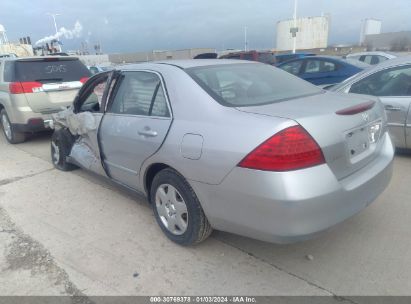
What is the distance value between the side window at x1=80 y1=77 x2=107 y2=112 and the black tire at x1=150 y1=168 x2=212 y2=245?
1.52 meters

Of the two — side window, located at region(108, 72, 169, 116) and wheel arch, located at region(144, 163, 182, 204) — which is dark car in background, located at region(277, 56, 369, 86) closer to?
side window, located at region(108, 72, 169, 116)

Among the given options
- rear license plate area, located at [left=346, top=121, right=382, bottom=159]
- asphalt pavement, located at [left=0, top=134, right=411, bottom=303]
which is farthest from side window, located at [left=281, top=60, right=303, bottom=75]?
rear license plate area, located at [left=346, top=121, right=382, bottom=159]

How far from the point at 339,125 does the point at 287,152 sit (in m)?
0.49

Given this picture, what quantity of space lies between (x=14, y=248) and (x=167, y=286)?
63.9 inches

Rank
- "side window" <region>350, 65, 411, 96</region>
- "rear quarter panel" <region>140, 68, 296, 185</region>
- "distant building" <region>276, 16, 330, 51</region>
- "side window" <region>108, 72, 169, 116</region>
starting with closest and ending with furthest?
"rear quarter panel" <region>140, 68, 296, 185</region>
"side window" <region>108, 72, 169, 116</region>
"side window" <region>350, 65, 411, 96</region>
"distant building" <region>276, 16, 330, 51</region>

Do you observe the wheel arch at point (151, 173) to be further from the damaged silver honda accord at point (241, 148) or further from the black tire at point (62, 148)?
the black tire at point (62, 148)

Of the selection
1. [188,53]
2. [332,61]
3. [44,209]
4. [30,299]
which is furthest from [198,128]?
[188,53]

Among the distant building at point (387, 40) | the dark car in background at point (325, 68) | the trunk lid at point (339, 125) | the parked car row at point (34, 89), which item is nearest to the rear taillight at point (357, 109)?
the trunk lid at point (339, 125)

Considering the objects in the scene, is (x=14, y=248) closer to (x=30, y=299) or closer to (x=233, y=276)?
(x=30, y=299)

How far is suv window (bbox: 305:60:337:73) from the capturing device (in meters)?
8.68

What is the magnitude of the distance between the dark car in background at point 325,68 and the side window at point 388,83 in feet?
12.5

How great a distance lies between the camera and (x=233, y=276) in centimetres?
256

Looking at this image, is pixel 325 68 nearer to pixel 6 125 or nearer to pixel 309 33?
pixel 6 125

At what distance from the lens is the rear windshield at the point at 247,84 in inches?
103
